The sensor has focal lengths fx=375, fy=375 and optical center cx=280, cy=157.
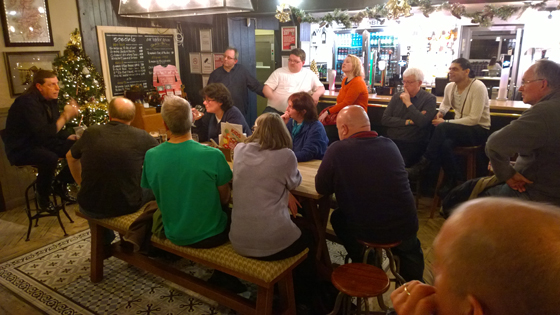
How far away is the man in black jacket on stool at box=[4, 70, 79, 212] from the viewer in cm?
353

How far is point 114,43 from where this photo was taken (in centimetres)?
514

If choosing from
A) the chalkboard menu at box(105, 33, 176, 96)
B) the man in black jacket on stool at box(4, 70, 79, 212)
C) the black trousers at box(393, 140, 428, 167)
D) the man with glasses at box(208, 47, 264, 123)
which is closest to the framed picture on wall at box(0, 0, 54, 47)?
the chalkboard menu at box(105, 33, 176, 96)

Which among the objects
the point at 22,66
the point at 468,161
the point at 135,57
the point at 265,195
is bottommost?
the point at 468,161

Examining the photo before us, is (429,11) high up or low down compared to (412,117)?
up

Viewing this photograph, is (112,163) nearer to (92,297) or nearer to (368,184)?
(92,297)

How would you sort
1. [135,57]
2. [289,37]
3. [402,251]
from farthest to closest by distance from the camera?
1. [289,37]
2. [135,57]
3. [402,251]

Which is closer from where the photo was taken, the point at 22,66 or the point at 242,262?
the point at 242,262

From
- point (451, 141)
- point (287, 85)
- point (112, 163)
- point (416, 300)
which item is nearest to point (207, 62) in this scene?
point (287, 85)

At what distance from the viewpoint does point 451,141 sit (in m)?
3.68

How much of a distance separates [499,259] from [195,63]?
20.4 feet

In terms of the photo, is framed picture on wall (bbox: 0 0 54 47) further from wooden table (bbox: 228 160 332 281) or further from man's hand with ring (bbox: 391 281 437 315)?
man's hand with ring (bbox: 391 281 437 315)

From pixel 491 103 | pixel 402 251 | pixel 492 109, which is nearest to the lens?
pixel 402 251

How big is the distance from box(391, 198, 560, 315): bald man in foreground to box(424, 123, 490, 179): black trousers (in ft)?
10.8

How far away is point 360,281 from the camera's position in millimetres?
1902
